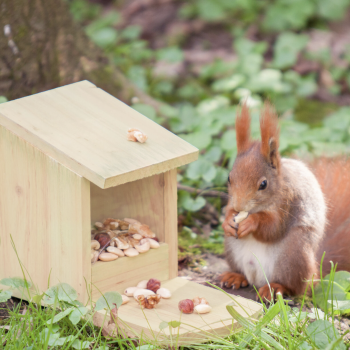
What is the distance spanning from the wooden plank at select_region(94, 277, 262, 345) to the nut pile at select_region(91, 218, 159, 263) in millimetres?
156

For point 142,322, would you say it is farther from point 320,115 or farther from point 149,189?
point 320,115

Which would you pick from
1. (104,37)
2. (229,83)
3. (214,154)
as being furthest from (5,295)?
(104,37)

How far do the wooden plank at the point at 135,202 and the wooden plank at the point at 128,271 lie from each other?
0.08 m

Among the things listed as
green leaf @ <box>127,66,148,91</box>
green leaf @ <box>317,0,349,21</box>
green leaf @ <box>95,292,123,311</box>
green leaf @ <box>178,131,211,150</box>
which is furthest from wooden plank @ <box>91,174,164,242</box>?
green leaf @ <box>317,0,349,21</box>

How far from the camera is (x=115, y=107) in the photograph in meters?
1.77

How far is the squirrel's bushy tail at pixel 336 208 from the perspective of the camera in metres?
1.94

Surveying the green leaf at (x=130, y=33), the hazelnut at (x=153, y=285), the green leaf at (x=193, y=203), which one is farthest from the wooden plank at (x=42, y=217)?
the green leaf at (x=130, y=33)

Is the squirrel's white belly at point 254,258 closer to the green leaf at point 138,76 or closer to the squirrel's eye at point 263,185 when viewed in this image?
the squirrel's eye at point 263,185

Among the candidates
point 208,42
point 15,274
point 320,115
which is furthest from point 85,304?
point 208,42

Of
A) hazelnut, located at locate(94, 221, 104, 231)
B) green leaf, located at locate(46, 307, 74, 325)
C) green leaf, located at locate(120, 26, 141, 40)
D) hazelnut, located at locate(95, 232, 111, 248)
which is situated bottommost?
green leaf, located at locate(46, 307, 74, 325)

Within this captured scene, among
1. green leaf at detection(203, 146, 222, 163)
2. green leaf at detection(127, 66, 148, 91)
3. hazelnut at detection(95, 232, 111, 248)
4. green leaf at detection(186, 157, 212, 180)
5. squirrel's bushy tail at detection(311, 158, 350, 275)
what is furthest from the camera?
green leaf at detection(127, 66, 148, 91)

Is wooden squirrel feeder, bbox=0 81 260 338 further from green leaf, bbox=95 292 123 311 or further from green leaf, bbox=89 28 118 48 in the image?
green leaf, bbox=89 28 118 48

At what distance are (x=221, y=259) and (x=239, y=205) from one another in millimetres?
508

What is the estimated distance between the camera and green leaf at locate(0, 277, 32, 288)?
5.25ft
